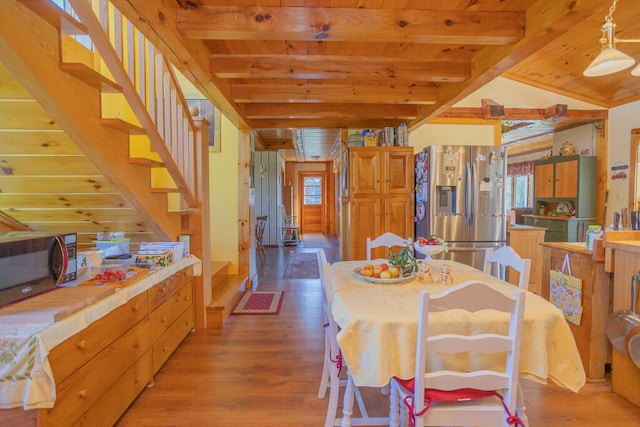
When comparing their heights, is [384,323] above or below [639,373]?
above

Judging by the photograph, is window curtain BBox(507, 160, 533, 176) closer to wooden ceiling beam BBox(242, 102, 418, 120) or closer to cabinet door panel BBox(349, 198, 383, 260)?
wooden ceiling beam BBox(242, 102, 418, 120)

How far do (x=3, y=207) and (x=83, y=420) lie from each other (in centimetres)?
162

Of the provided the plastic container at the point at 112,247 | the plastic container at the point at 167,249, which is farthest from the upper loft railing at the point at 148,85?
the plastic container at the point at 112,247

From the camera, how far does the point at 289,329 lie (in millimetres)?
2996

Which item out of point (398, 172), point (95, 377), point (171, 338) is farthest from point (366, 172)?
point (95, 377)

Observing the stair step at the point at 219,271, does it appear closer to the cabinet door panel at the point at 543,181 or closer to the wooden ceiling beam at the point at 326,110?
the wooden ceiling beam at the point at 326,110

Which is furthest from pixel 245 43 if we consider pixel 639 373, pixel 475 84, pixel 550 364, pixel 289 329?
pixel 639 373

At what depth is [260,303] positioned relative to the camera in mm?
3691

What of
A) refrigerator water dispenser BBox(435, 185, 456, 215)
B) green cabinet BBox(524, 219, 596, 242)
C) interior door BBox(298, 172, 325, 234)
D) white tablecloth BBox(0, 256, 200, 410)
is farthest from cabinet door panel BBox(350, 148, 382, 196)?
interior door BBox(298, 172, 325, 234)

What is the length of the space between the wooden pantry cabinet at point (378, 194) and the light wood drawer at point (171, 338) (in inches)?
77.7

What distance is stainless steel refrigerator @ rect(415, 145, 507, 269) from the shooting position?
379cm

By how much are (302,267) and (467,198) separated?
113 inches

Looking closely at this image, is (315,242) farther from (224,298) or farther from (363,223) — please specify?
(224,298)

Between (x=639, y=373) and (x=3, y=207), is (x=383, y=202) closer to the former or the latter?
(x=639, y=373)
